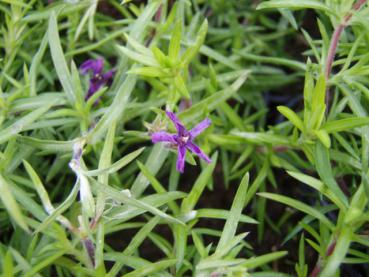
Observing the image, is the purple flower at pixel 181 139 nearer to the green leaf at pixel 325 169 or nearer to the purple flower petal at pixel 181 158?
the purple flower petal at pixel 181 158

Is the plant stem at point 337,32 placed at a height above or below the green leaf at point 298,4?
below

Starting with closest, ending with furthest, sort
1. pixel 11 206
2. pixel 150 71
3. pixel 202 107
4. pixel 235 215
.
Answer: pixel 11 206 < pixel 235 215 < pixel 150 71 < pixel 202 107

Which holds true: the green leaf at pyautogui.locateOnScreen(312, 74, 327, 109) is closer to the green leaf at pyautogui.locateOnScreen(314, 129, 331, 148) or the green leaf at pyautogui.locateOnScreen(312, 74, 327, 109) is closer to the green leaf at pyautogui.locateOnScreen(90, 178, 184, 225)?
the green leaf at pyautogui.locateOnScreen(314, 129, 331, 148)

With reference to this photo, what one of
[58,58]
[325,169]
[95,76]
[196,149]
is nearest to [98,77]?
[95,76]

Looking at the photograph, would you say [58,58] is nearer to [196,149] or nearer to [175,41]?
[175,41]

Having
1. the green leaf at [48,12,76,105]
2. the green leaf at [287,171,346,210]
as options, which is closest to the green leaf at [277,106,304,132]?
the green leaf at [287,171,346,210]

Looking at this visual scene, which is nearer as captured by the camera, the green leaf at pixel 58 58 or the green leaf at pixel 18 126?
the green leaf at pixel 18 126

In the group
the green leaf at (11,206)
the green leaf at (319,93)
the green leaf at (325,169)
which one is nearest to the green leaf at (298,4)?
the green leaf at (319,93)

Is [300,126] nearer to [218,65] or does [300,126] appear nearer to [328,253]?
[328,253]
